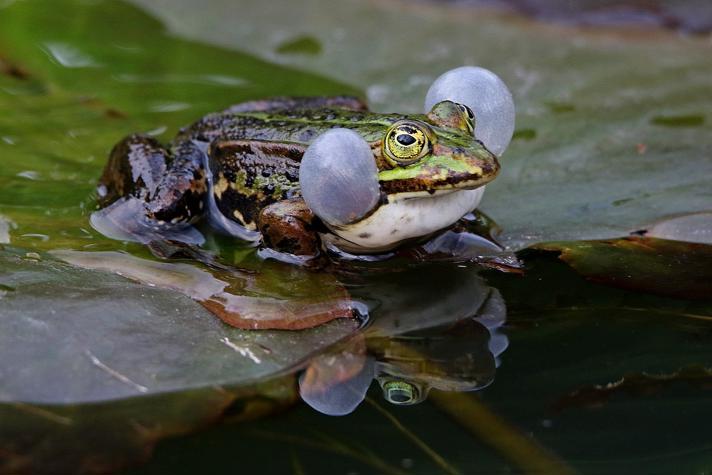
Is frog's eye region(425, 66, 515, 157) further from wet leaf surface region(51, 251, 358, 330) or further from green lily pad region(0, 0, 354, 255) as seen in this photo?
green lily pad region(0, 0, 354, 255)

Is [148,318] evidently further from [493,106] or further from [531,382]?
[493,106]

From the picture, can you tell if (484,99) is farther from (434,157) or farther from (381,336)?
(381,336)

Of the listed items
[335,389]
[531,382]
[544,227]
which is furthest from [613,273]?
[335,389]

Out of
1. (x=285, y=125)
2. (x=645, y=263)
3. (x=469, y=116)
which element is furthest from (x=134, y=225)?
(x=645, y=263)

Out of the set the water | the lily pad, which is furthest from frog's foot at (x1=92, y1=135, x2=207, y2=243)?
the lily pad

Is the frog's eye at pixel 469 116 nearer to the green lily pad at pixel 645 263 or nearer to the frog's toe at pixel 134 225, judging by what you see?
the green lily pad at pixel 645 263

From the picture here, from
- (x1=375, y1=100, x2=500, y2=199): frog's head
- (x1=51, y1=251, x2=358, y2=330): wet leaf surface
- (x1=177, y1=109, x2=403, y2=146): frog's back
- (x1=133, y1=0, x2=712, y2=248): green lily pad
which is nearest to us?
(x1=51, y1=251, x2=358, y2=330): wet leaf surface
